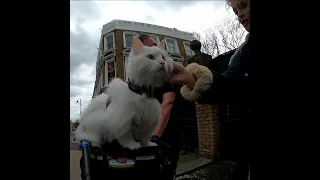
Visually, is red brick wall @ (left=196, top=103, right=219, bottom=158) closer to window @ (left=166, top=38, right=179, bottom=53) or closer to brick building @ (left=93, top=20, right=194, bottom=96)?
brick building @ (left=93, top=20, right=194, bottom=96)

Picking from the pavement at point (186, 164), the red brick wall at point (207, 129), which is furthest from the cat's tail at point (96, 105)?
the red brick wall at point (207, 129)

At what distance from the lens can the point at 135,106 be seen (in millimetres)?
1655

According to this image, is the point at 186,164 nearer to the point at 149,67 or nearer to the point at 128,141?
the point at 128,141

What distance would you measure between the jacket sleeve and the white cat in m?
0.69

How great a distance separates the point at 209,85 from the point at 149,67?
33.3 inches

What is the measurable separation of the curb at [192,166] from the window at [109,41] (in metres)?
2.45

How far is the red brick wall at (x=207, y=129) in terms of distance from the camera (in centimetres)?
406

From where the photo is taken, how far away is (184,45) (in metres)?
3.12

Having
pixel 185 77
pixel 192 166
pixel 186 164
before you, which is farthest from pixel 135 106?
pixel 186 164

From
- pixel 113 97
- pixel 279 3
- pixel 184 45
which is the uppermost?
pixel 184 45
